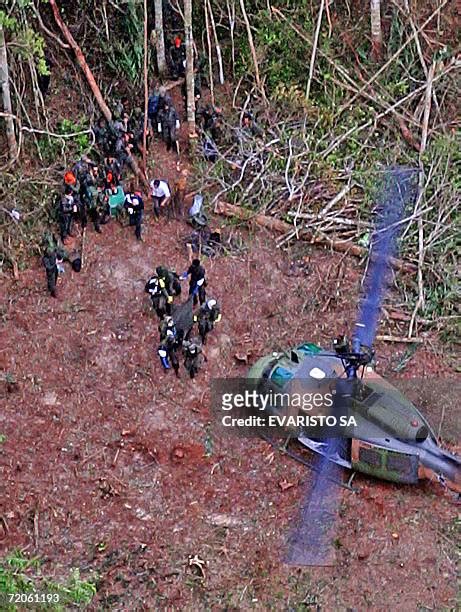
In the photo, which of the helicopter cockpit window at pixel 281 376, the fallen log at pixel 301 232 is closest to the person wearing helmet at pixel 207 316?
the helicopter cockpit window at pixel 281 376

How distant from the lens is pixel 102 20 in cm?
1889

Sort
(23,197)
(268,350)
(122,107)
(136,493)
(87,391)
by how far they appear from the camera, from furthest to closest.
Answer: (122,107), (23,197), (268,350), (87,391), (136,493)

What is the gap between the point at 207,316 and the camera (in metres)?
14.4

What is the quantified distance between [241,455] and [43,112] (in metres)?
9.28

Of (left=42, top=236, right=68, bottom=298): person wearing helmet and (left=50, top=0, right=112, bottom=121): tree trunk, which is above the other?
(left=50, top=0, right=112, bottom=121): tree trunk

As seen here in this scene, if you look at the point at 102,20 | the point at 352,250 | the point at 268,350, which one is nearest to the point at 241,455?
the point at 268,350

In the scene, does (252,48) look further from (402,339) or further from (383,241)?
(402,339)

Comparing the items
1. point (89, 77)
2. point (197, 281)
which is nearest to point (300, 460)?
point (197, 281)

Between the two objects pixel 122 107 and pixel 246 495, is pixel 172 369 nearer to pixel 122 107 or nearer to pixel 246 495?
pixel 246 495

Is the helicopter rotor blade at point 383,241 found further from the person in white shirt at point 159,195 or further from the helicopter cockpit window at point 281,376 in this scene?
the person in white shirt at point 159,195

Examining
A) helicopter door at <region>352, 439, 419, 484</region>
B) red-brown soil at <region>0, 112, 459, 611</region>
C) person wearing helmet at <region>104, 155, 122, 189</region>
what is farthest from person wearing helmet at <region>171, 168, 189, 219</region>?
helicopter door at <region>352, 439, 419, 484</region>

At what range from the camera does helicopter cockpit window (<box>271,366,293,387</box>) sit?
1309 centimetres

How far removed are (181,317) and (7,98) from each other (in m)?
5.83

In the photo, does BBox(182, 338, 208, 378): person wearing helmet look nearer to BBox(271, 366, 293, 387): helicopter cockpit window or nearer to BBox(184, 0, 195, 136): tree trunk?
BBox(271, 366, 293, 387): helicopter cockpit window
